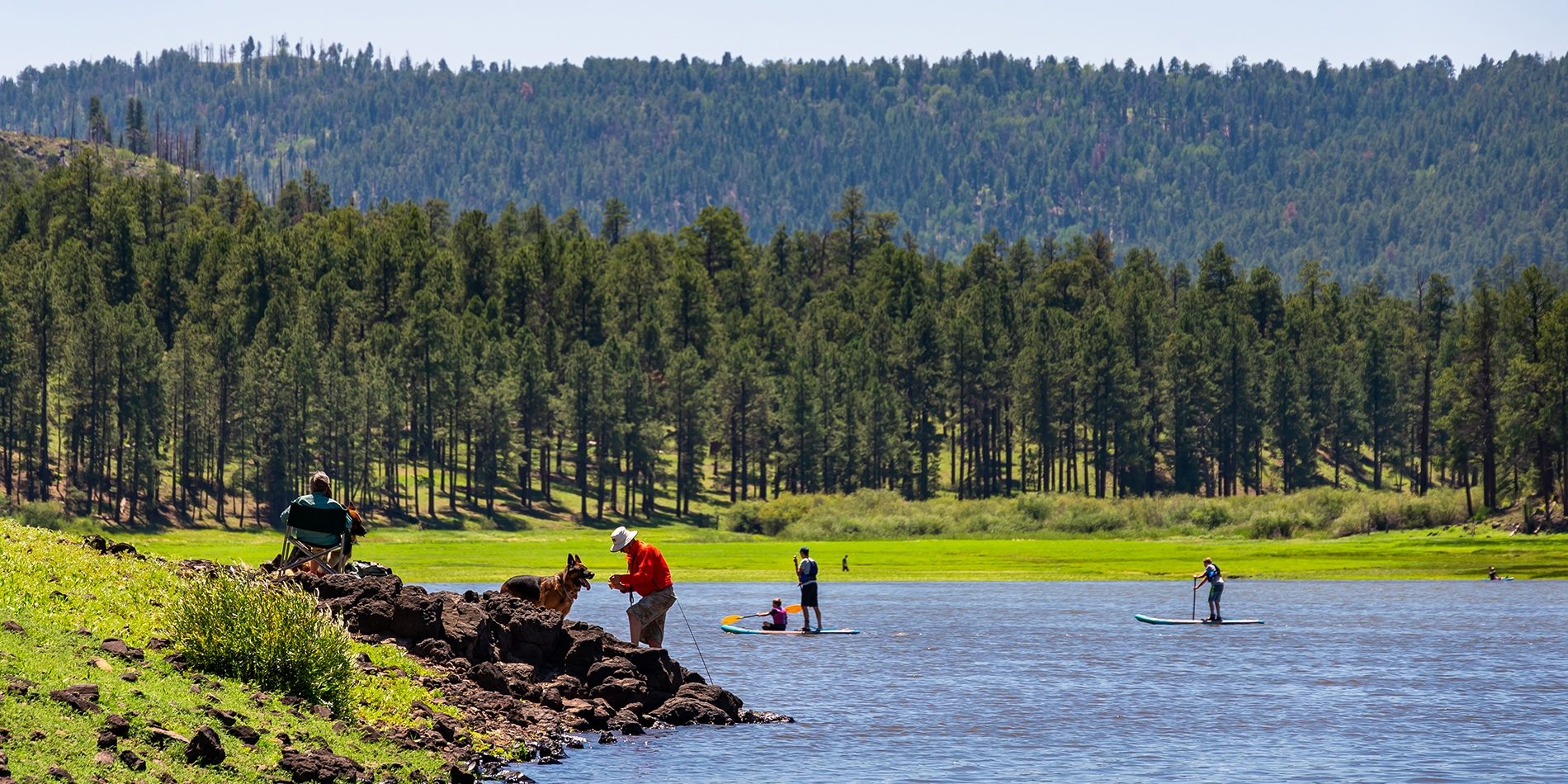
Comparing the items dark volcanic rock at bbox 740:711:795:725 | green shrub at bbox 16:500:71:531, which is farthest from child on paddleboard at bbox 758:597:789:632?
green shrub at bbox 16:500:71:531

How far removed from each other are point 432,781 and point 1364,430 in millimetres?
172503

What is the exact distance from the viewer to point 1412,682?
40.9 meters

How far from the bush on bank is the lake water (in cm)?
5704

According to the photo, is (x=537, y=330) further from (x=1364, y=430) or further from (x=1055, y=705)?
(x=1055, y=705)

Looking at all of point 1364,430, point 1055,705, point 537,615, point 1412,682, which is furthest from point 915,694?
point 1364,430

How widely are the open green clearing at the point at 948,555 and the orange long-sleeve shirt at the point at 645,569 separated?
152ft

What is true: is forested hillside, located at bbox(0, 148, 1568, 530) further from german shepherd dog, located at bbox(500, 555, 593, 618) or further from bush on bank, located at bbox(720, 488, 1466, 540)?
german shepherd dog, located at bbox(500, 555, 593, 618)

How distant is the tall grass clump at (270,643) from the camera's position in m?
26.8

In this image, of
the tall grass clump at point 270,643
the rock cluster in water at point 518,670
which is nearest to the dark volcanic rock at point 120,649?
the tall grass clump at point 270,643

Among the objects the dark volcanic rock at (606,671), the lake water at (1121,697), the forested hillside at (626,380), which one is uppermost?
the forested hillside at (626,380)

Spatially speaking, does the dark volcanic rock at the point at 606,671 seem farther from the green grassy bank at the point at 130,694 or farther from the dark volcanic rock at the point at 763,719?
the green grassy bank at the point at 130,694

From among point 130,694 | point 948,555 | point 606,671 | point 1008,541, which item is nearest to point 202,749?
point 130,694

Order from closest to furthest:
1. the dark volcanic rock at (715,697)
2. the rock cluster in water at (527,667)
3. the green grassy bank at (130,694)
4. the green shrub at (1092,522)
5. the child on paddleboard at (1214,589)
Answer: the green grassy bank at (130,694) → the rock cluster in water at (527,667) → the dark volcanic rock at (715,697) → the child on paddleboard at (1214,589) → the green shrub at (1092,522)

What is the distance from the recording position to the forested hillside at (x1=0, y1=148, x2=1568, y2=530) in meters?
130
